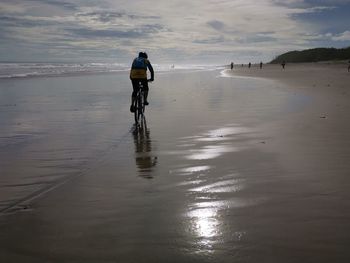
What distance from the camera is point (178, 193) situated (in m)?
4.71

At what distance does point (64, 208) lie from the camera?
14.1 feet

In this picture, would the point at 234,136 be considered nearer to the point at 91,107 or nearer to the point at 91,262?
the point at 91,262

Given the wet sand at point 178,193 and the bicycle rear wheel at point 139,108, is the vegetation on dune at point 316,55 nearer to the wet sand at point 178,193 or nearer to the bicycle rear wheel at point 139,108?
the bicycle rear wheel at point 139,108

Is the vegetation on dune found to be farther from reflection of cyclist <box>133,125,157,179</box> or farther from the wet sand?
the wet sand

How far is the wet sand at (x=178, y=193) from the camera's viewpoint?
129 inches

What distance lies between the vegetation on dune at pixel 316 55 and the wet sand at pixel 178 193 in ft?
387

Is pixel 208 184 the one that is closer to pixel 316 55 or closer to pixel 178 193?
pixel 178 193

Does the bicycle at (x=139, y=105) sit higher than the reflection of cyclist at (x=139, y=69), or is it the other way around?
the reflection of cyclist at (x=139, y=69)

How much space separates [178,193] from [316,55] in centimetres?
14870

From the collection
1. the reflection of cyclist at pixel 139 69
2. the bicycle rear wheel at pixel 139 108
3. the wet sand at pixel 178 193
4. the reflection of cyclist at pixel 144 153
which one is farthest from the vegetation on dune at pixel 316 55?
the wet sand at pixel 178 193

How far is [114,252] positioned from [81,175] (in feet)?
8.78

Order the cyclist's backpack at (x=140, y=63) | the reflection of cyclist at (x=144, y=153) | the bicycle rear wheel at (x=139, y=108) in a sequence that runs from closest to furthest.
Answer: the reflection of cyclist at (x=144, y=153), the bicycle rear wheel at (x=139, y=108), the cyclist's backpack at (x=140, y=63)

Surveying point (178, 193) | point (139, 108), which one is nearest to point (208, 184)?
point (178, 193)

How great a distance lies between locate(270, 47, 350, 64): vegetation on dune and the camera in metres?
123
